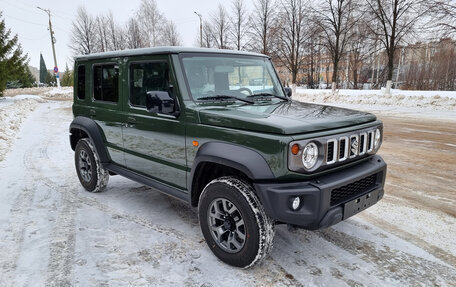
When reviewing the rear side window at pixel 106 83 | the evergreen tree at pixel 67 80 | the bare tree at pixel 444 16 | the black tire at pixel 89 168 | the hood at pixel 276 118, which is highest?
the bare tree at pixel 444 16

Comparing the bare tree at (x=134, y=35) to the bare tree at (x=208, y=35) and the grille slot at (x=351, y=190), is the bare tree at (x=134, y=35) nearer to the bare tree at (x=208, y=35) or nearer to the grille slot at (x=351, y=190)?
the bare tree at (x=208, y=35)

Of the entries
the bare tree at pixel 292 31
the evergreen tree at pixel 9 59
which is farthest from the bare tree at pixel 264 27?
the evergreen tree at pixel 9 59

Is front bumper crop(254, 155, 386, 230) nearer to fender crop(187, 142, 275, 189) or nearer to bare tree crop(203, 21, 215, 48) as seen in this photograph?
fender crop(187, 142, 275, 189)

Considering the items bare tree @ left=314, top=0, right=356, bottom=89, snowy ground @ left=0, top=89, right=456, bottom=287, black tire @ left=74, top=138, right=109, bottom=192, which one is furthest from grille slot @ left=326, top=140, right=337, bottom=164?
bare tree @ left=314, top=0, right=356, bottom=89

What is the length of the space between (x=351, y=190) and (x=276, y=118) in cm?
95

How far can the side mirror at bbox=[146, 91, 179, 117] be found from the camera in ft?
9.96

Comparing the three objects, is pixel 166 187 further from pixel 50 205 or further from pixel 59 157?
pixel 59 157

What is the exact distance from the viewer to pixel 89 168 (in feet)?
16.1

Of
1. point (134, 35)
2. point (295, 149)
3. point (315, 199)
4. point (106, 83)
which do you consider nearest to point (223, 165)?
point (295, 149)

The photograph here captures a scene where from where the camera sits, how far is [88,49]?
45438 mm

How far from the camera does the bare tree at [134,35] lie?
4172cm

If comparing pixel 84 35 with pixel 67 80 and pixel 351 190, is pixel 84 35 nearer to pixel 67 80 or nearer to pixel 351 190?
pixel 67 80

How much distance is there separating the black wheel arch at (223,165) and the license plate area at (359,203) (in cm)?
73

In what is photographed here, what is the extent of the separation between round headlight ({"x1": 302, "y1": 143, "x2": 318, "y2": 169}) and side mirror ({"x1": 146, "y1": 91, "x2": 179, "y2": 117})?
139 centimetres
